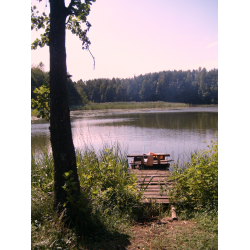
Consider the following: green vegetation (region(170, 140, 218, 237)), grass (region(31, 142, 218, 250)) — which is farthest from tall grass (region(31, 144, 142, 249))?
green vegetation (region(170, 140, 218, 237))

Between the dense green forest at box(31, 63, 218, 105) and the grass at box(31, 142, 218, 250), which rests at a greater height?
the dense green forest at box(31, 63, 218, 105)

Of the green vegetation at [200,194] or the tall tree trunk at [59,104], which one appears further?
the green vegetation at [200,194]

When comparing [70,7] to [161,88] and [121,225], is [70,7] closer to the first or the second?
[121,225]

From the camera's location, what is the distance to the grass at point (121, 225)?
2611 millimetres

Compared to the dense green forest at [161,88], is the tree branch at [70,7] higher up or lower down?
lower down

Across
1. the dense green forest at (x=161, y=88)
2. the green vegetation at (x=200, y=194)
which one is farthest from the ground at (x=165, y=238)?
the dense green forest at (x=161, y=88)

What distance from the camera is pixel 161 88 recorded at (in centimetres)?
8056

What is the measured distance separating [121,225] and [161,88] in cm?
7992

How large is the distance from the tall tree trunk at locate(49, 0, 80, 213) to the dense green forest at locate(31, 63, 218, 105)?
6169 cm

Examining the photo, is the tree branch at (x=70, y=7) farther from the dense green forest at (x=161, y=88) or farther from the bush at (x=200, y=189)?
the dense green forest at (x=161, y=88)

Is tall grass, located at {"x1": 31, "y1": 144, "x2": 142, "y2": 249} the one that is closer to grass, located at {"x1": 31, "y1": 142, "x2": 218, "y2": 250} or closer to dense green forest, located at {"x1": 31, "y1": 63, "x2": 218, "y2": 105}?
grass, located at {"x1": 31, "y1": 142, "x2": 218, "y2": 250}

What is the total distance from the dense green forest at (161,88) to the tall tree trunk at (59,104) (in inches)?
2429

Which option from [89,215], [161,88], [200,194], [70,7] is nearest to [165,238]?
[89,215]

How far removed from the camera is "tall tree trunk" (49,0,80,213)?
3.00 m
